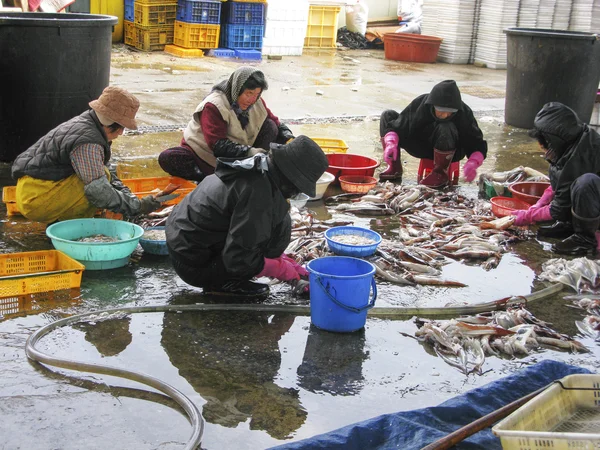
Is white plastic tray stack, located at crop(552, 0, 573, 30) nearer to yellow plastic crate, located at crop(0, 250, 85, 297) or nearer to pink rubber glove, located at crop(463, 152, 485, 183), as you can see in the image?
pink rubber glove, located at crop(463, 152, 485, 183)

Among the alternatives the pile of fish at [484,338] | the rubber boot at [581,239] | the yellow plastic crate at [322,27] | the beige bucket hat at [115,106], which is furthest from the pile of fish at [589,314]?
the yellow plastic crate at [322,27]

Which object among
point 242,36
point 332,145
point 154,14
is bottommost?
point 332,145

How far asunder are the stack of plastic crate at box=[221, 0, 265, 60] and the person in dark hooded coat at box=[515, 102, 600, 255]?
32.6ft

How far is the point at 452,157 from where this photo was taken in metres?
7.80

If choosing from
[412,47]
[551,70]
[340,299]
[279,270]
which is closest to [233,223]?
[279,270]

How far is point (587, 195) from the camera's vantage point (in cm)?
610

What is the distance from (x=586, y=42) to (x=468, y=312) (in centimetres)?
693

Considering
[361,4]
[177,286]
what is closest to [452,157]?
[177,286]

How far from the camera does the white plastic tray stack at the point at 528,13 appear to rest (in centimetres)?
1630

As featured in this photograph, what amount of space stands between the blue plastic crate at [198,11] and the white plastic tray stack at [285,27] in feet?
4.32

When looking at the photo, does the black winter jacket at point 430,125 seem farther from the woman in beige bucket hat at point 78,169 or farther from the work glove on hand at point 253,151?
the woman in beige bucket hat at point 78,169

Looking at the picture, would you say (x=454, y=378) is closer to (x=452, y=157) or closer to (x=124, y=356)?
(x=124, y=356)

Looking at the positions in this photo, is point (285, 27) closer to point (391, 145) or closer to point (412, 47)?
point (412, 47)

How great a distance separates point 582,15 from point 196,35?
8573 mm
